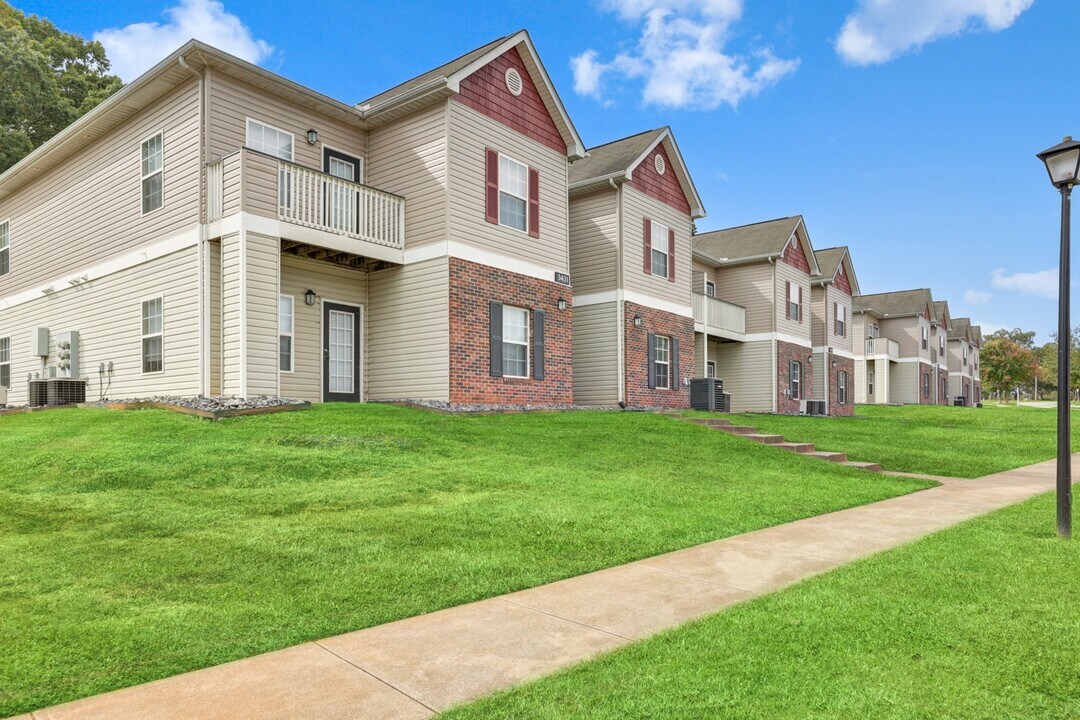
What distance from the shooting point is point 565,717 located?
2.83m

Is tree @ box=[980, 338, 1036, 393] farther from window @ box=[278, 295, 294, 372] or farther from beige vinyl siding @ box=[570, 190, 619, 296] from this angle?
window @ box=[278, 295, 294, 372]

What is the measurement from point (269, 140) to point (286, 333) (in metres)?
3.93

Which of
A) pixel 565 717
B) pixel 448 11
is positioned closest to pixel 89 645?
pixel 565 717

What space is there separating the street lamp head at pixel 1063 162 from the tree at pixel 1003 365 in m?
75.9

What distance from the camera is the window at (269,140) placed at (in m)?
14.0

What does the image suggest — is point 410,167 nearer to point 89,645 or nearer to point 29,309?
point 29,309

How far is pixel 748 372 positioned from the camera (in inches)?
1132

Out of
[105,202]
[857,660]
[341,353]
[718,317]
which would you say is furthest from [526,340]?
[857,660]

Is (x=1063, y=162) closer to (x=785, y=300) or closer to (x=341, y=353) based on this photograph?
(x=341, y=353)

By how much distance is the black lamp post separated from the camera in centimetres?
635

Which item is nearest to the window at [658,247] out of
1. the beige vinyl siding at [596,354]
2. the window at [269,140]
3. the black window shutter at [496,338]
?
the beige vinyl siding at [596,354]

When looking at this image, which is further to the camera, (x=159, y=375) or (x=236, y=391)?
(x=159, y=375)

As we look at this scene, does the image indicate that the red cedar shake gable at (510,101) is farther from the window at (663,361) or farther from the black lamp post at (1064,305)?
the black lamp post at (1064,305)

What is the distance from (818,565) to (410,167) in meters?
12.5
